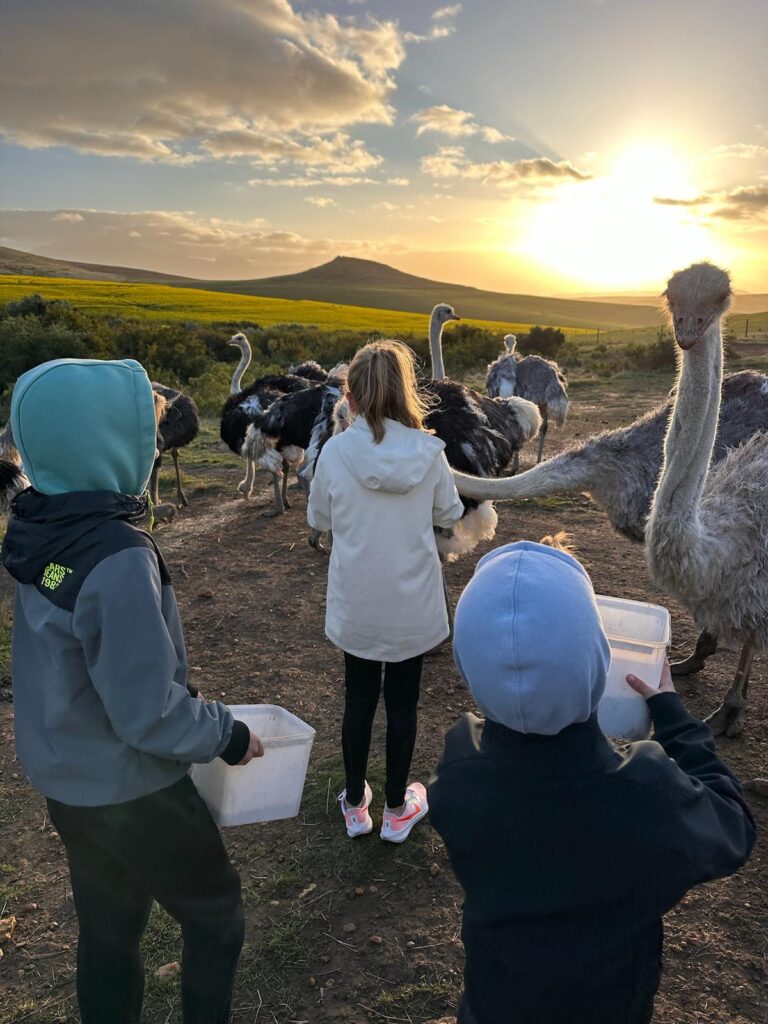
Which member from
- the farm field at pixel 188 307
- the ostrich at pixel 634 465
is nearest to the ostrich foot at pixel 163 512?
the ostrich at pixel 634 465

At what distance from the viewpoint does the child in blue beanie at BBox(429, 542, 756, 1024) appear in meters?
1.05

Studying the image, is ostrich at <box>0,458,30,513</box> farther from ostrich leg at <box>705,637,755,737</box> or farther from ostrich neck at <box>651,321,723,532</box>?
ostrich leg at <box>705,637,755,737</box>

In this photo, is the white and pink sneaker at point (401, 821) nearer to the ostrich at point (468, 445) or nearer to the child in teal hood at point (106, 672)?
Answer: the child in teal hood at point (106, 672)

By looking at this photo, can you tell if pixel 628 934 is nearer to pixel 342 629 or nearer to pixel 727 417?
pixel 342 629

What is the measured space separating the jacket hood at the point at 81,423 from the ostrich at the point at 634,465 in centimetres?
254

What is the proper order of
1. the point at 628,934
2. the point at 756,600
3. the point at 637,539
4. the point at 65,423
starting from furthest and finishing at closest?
the point at 637,539 → the point at 756,600 → the point at 65,423 → the point at 628,934

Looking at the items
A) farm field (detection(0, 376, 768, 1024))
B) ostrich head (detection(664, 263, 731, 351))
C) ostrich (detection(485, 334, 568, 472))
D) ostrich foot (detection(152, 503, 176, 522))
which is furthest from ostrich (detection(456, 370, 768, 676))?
ostrich (detection(485, 334, 568, 472))

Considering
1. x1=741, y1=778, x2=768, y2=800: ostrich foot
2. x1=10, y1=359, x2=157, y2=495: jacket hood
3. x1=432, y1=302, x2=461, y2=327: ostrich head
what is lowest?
x1=741, y1=778, x2=768, y2=800: ostrich foot

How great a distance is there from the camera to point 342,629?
2.43 m

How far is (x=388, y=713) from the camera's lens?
2.61 m

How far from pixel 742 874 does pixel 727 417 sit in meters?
2.38

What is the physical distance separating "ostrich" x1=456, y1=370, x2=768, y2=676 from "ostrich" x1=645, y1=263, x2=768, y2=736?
2.64 ft

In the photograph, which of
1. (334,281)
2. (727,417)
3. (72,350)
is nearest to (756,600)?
(727,417)

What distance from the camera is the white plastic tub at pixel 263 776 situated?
5.79 feet
